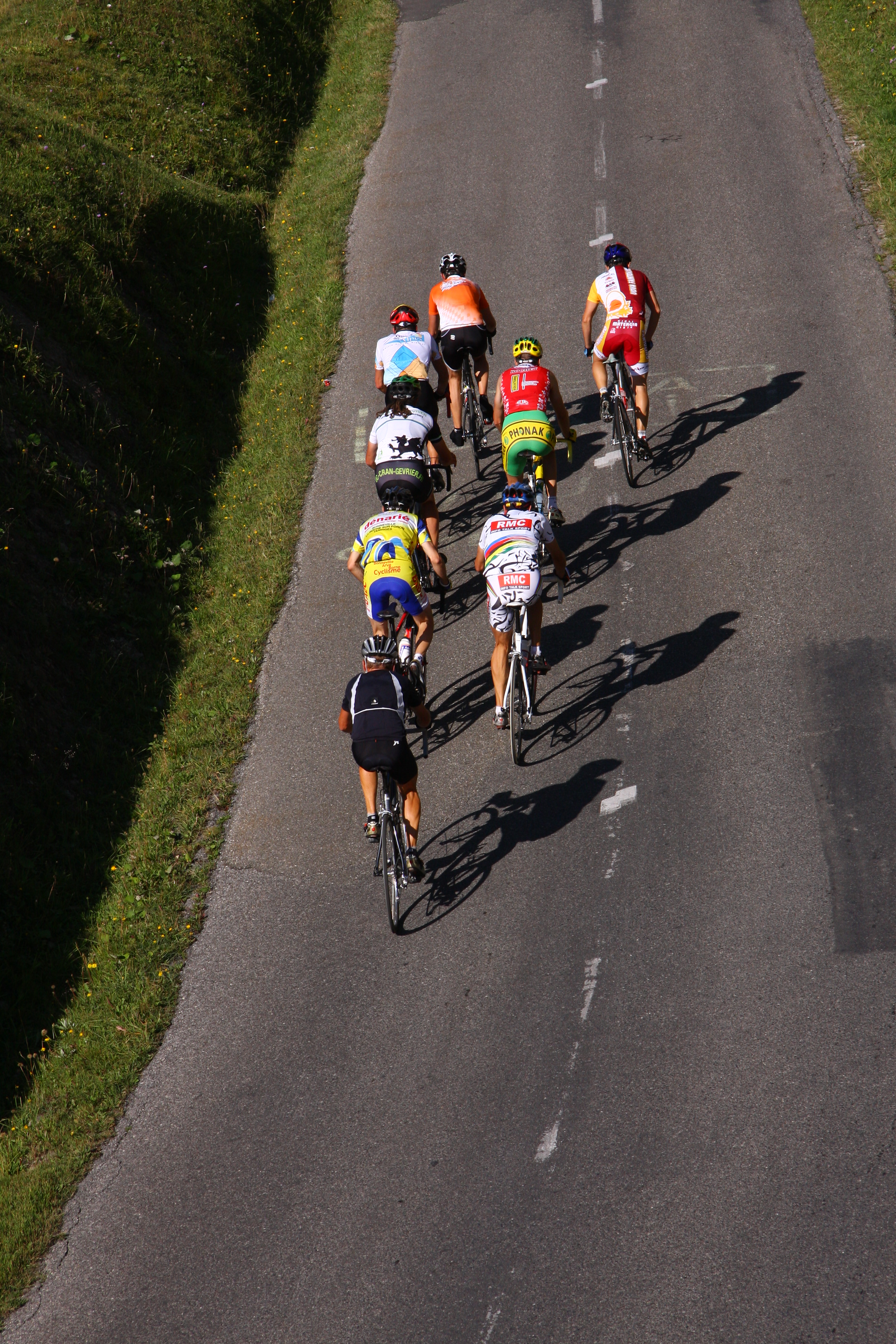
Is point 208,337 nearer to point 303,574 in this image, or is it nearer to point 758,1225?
point 303,574

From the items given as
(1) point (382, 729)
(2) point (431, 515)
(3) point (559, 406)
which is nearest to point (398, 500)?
(2) point (431, 515)

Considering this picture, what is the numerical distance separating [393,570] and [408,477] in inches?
57.8

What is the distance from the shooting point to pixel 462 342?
12852 mm

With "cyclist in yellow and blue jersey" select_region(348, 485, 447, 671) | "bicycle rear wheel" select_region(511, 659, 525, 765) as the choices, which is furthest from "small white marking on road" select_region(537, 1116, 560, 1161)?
"cyclist in yellow and blue jersey" select_region(348, 485, 447, 671)

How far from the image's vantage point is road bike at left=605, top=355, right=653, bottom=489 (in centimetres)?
1236

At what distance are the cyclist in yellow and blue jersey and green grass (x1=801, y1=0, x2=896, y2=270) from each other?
27.9ft

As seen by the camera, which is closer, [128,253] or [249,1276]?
[249,1276]

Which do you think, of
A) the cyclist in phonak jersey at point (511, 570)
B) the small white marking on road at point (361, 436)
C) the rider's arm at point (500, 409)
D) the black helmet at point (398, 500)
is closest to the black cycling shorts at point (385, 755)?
the cyclist in phonak jersey at point (511, 570)

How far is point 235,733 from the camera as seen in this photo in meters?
11.0

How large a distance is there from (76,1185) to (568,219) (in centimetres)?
1540

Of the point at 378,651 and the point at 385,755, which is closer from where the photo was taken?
the point at 385,755

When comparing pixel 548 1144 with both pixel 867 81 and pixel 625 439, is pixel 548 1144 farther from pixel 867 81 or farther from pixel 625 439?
pixel 867 81

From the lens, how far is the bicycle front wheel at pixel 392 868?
27.2 ft

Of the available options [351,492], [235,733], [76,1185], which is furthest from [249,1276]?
[351,492]
